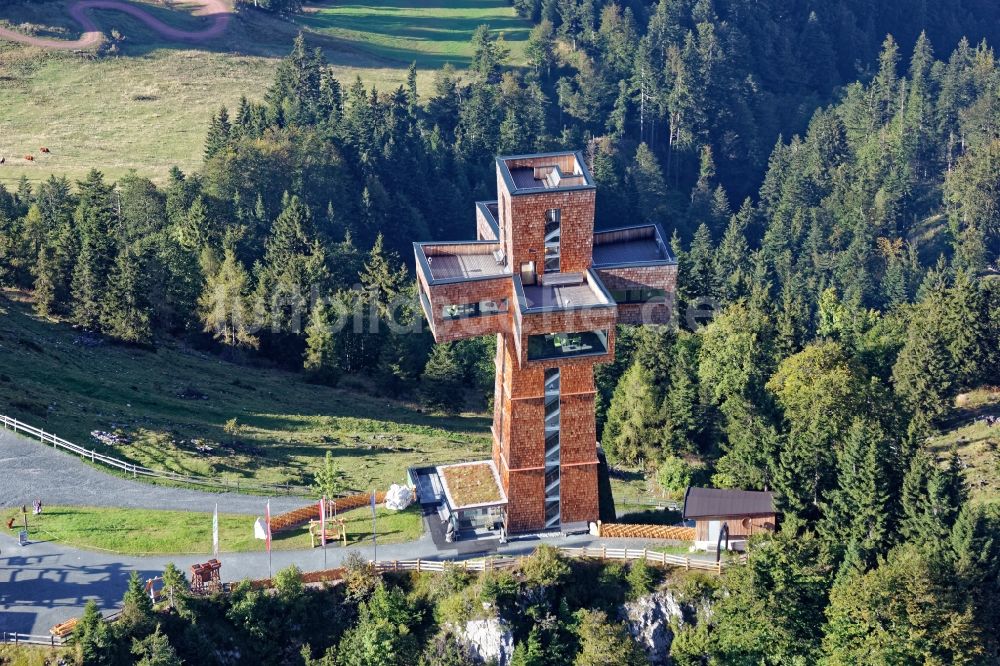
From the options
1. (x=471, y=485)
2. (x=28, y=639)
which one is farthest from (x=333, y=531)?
(x=28, y=639)

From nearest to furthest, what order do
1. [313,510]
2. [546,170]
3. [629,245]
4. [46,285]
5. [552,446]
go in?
[546,170]
[552,446]
[629,245]
[313,510]
[46,285]

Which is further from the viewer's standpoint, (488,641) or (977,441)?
(977,441)

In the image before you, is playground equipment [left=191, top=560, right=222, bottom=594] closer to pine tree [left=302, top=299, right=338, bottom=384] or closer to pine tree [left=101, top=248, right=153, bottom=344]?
pine tree [left=101, top=248, right=153, bottom=344]

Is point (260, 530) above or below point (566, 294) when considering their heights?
below

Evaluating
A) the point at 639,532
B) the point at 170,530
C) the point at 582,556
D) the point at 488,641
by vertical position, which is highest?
the point at 639,532

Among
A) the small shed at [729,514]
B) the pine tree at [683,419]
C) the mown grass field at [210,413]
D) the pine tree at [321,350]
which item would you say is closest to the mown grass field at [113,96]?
the pine tree at [321,350]

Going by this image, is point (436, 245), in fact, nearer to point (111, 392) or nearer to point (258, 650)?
point (258, 650)

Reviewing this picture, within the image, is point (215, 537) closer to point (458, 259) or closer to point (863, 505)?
point (458, 259)

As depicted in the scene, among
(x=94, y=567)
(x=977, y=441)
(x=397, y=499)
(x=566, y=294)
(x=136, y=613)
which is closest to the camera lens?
(x=136, y=613)
